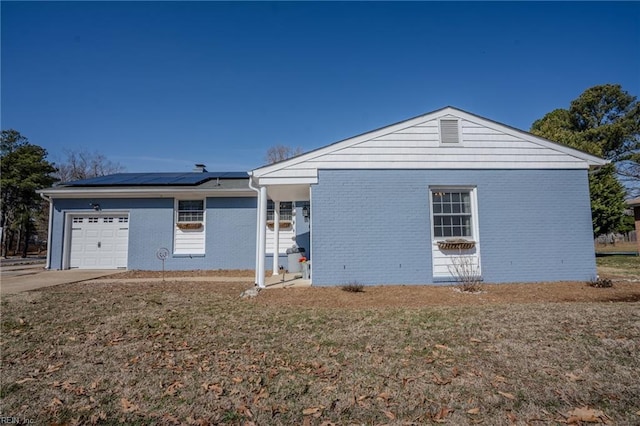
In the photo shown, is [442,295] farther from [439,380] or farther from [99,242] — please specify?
[99,242]

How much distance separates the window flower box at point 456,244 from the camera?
8.21m

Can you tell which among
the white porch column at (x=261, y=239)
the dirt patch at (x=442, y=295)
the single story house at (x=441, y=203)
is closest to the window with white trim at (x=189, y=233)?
the single story house at (x=441, y=203)

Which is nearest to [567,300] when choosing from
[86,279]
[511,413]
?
[511,413]

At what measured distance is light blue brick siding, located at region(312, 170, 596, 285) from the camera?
8.15 m

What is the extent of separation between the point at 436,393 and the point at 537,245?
7.28 meters

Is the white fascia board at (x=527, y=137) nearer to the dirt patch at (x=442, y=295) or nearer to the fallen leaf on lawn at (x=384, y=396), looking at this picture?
the dirt patch at (x=442, y=295)

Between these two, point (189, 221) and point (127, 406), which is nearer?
point (127, 406)

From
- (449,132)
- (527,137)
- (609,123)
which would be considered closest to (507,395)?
(449,132)

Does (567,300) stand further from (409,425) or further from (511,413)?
(409,425)

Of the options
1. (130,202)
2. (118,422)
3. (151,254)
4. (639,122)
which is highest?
(639,122)

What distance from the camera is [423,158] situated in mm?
8508

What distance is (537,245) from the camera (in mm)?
8359

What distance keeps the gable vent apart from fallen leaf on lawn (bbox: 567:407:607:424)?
708 centimetres

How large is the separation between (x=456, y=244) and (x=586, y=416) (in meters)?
5.94
